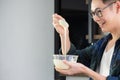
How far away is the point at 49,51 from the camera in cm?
272

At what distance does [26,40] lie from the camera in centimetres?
287

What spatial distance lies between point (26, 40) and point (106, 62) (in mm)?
1624

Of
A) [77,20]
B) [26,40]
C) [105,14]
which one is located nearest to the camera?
[105,14]

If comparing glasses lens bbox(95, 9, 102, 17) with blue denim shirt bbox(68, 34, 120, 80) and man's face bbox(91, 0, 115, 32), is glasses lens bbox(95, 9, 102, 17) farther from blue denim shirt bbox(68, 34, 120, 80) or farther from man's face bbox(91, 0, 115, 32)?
blue denim shirt bbox(68, 34, 120, 80)

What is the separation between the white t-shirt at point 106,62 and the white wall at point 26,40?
135 centimetres

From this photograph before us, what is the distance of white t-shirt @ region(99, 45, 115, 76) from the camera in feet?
4.33

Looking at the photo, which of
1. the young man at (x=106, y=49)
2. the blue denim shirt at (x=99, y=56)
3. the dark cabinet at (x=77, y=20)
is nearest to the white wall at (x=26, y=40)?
the dark cabinet at (x=77, y=20)

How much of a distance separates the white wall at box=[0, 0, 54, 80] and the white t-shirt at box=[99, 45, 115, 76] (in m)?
1.35

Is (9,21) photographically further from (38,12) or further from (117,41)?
(117,41)

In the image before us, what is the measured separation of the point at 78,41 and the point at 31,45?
534 millimetres

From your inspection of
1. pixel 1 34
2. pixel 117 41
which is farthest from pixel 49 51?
pixel 117 41

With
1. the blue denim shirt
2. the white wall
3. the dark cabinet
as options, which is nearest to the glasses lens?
the blue denim shirt

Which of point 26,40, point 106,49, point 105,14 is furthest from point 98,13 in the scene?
point 26,40

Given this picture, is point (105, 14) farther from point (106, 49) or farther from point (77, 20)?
point (77, 20)
